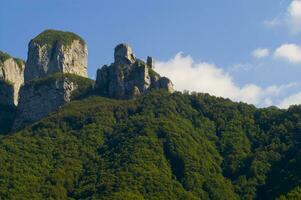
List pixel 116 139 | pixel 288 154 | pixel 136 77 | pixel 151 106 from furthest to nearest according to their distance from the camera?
pixel 136 77, pixel 151 106, pixel 116 139, pixel 288 154

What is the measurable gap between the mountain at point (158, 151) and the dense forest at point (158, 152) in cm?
19

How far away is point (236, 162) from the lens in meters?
156

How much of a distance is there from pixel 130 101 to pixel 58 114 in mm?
15272

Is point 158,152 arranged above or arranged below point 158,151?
below

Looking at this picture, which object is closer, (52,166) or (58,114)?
(52,166)

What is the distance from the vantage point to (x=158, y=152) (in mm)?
156125

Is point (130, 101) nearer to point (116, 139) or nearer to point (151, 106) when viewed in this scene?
point (151, 106)

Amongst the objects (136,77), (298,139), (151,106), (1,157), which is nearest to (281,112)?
(298,139)

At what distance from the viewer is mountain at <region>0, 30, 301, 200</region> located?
145 metres

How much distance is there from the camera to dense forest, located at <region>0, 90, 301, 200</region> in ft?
476

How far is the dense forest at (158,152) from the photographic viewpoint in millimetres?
145000

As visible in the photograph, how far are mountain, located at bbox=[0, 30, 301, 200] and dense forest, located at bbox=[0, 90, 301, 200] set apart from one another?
193 mm

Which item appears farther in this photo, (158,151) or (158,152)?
(158,151)

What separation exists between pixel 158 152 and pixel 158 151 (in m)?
0.41
